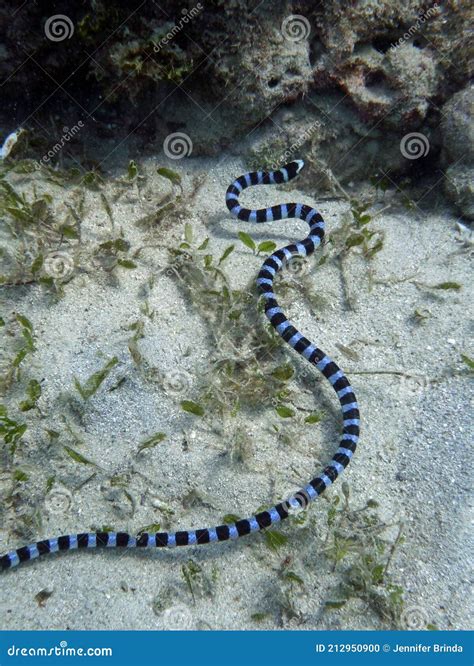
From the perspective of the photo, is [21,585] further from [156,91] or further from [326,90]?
[326,90]

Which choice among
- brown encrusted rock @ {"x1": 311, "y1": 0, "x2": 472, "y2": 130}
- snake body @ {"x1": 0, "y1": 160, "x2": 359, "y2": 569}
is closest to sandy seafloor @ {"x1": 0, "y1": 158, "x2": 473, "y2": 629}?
snake body @ {"x1": 0, "y1": 160, "x2": 359, "y2": 569}

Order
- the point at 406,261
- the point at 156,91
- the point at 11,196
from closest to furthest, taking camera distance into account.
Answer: the point at 11,196, the point at 406,261, the point at 156,91

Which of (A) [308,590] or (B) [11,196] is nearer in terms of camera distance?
(A) [308,590]

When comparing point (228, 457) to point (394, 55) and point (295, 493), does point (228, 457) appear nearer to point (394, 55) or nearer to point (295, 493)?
point (295, 493)

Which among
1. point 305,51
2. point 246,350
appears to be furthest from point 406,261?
point 305,51

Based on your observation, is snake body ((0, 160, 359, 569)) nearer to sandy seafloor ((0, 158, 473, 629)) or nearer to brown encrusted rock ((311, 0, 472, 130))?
sandy seafloor ((0, 158, 473, 629))

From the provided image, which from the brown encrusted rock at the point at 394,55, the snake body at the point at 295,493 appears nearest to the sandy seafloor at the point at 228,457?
the snake body at the point at 295,493
